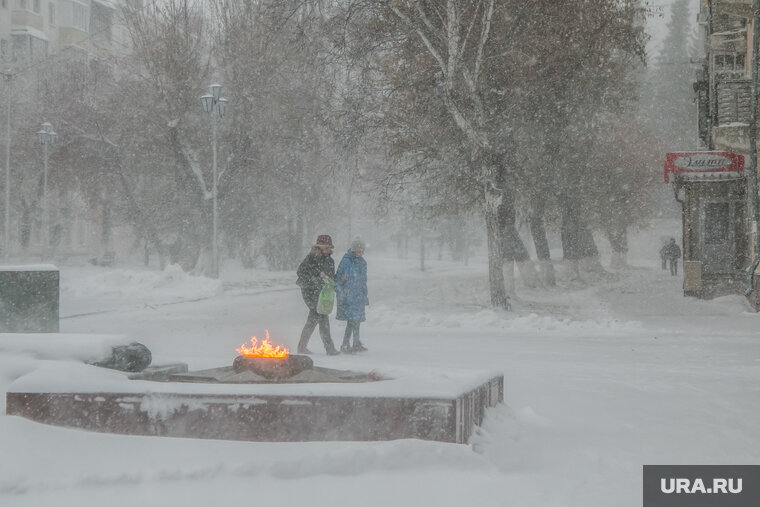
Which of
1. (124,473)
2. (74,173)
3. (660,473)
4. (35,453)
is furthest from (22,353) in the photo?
(74,173)

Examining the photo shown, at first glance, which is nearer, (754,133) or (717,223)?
(754,133)

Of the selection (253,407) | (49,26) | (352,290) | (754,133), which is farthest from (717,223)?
(49,26)

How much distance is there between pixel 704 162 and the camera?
988 inches

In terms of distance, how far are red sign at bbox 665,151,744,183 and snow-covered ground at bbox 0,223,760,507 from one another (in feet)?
26.9

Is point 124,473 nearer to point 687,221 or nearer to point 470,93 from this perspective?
point 470,93

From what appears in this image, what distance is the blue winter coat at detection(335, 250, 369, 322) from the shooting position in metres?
12.9

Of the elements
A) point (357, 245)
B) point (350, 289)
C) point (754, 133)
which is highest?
point (754, 133)

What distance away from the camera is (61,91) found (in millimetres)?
41562

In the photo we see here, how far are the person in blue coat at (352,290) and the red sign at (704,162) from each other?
15.0 metres

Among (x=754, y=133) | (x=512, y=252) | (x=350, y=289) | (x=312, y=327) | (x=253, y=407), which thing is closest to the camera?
(x=253, y=407)

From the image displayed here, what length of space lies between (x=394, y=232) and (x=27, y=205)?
143 feet

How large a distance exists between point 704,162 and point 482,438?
68.4 ft

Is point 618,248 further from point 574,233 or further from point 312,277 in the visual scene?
point 312,277

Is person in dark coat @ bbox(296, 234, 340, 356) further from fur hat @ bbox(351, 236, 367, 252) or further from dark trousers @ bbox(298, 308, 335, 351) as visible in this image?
fur hat @ bbox(351, 236, 367, 252)
